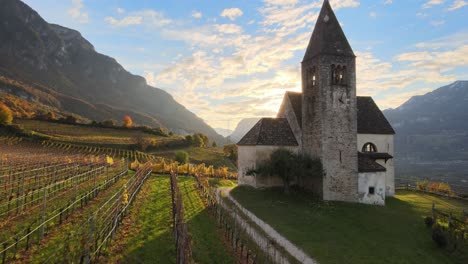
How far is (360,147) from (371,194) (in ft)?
22.6

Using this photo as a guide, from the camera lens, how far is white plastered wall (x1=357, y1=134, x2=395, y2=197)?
35188mm

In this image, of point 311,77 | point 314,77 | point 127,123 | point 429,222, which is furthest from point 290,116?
point 127,123

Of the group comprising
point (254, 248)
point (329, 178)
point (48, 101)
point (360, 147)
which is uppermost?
point (48, 101)

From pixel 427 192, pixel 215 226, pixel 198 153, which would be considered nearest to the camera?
pixel 215 226

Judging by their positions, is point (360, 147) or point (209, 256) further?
point (360, 147)

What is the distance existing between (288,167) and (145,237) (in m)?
16.8

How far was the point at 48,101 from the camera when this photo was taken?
16850cm

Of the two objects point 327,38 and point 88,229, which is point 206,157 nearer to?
point 327,38

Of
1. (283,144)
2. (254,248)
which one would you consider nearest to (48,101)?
(283,144)

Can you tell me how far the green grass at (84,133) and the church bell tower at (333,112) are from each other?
190 feet

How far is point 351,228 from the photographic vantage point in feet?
69.1

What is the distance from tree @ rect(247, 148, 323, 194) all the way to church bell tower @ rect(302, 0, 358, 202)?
3.14ft

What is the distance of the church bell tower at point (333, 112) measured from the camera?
96.1 feet

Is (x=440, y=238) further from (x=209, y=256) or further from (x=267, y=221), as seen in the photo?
(x=209, y=256)
